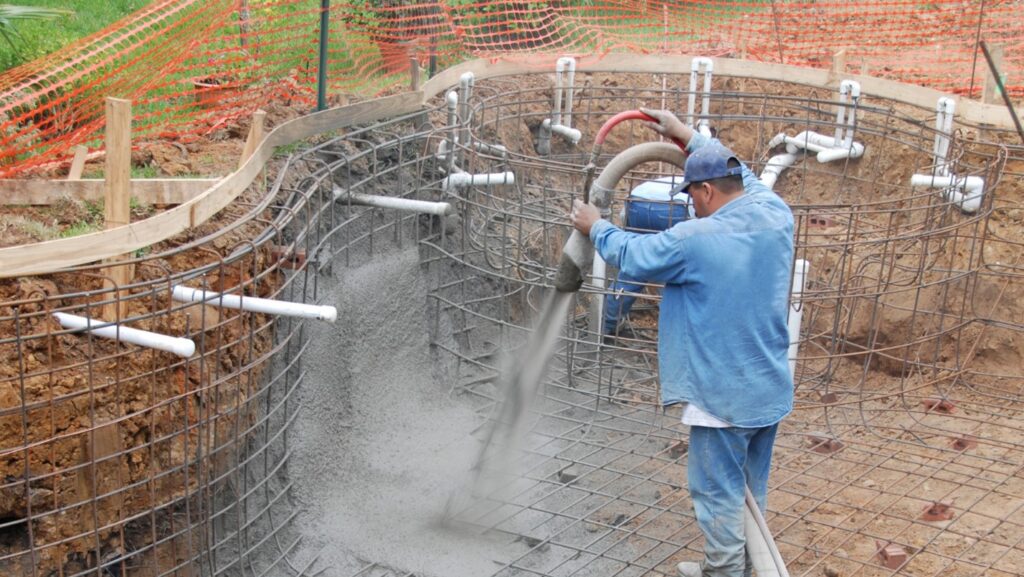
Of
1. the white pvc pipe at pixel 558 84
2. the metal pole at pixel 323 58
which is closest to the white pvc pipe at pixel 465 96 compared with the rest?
the metal pole at pixel 323 58

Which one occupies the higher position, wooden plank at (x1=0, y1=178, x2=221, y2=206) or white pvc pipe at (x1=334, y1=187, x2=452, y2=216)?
wooden plank at (x1=0, y1=178, x2=221, y2=206)

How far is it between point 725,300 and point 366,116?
3282mm

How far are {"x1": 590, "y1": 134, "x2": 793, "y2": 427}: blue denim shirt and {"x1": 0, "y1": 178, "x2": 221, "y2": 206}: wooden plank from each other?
6.43ft

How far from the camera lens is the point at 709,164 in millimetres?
4059

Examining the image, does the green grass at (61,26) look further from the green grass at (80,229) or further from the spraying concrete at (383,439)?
the spraying concrete at (383,439)

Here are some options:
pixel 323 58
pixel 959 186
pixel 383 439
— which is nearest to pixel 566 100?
pixel 323 58

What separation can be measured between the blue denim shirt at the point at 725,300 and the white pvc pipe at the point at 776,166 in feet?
13.8

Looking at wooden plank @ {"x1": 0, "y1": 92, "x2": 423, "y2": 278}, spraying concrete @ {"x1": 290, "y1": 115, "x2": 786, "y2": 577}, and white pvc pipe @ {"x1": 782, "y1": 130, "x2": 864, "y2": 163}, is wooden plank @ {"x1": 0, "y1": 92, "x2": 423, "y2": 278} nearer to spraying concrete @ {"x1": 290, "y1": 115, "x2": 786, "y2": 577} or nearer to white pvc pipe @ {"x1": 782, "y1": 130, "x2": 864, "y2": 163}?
spraying concrete @ {"x1": 290, "y1": 115, "x2": 786, "y2": 577}

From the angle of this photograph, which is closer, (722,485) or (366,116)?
(722,485)

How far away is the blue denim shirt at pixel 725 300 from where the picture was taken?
401 centimetres

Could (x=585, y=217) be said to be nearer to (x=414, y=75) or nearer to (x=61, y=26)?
(x=414, y=75)

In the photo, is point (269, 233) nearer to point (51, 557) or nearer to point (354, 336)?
point (354, 336)

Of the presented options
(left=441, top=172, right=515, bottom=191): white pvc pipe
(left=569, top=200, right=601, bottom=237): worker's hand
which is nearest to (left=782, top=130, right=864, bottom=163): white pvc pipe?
(left=441, top=172, right=515, bottom=191): white pvc pipe

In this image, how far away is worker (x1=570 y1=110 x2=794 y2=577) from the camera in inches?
158
